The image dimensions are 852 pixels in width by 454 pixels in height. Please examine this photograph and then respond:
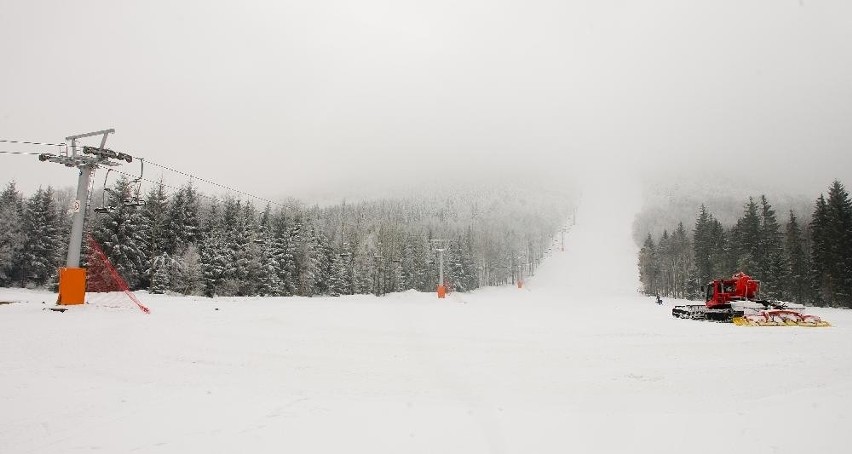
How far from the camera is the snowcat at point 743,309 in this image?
24497 mm

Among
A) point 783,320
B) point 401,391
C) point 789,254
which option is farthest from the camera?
point 789,254

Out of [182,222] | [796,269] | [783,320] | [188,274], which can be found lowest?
[783,320]

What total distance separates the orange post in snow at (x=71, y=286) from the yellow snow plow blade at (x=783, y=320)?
34960mm

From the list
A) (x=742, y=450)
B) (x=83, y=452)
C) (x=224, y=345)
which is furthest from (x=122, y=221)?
(x=742, y=450)

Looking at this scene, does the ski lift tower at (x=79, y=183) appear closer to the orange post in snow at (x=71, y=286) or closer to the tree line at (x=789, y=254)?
the orange post in snow at (x=71, y=286)

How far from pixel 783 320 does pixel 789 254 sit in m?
40.2

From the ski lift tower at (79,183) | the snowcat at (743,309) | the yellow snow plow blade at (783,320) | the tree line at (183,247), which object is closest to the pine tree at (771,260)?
the snowcat at (743,309)

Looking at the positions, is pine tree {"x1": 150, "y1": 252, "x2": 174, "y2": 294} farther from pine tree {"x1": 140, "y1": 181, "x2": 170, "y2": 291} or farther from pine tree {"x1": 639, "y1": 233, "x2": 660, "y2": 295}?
pine tree {"x1": 639, "y1": 233, "x2": 660, "y2": 295}

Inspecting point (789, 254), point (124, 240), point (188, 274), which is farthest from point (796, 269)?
point (124, 240)

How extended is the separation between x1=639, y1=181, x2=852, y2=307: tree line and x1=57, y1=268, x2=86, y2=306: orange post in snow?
3735 cm

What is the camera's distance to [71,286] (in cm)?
2077

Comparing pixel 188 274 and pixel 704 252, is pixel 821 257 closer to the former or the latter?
pixel 704 252

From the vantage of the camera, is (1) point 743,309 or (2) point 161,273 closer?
(1) point 743,309

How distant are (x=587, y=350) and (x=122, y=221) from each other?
4936cm
